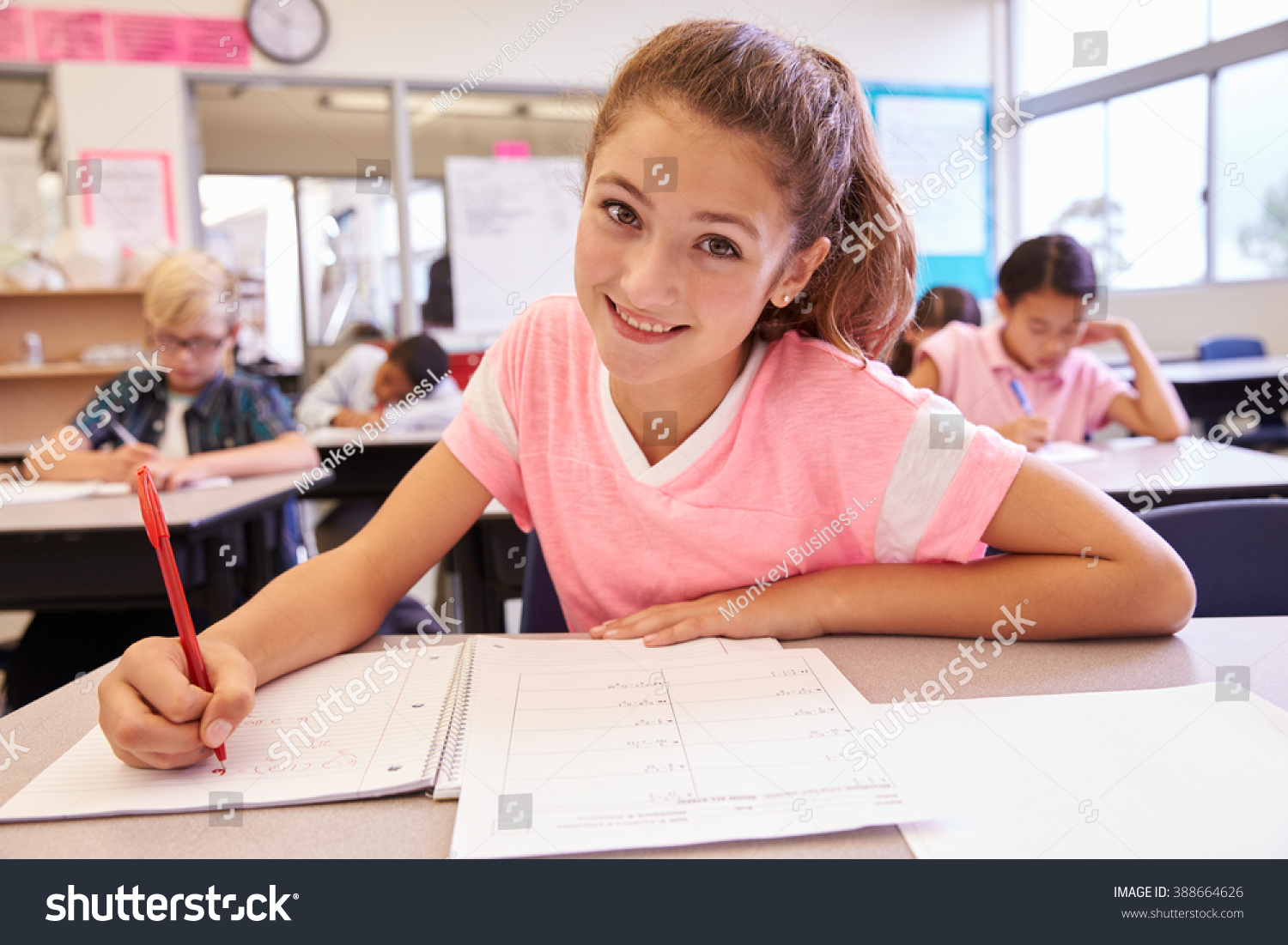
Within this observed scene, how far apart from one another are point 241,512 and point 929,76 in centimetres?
516

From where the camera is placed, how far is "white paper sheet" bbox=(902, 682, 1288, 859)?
500 mm

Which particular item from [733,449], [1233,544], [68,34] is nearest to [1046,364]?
[1233,544]

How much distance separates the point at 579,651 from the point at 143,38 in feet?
16.1

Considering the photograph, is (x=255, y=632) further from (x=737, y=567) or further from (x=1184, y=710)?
(x=1184, y=710)

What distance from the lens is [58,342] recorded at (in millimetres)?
4309

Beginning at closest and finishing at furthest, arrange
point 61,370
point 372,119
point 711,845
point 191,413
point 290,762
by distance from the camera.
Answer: point 711,845 → point 290,762 → point 191,413 → point 61,370 → point 372,119

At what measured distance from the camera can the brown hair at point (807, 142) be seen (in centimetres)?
85

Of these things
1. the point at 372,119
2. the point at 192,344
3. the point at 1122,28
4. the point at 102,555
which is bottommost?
the point at 102,555

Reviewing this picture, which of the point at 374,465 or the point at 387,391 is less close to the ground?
the point at 387,391

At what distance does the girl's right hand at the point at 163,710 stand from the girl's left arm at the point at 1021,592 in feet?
1.17

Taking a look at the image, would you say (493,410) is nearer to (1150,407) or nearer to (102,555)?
(102,555)

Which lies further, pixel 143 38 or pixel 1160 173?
pixel 1160 173

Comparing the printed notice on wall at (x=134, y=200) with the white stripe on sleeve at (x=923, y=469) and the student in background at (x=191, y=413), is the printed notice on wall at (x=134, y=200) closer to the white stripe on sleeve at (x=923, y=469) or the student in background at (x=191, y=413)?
the student in background at (x=191, y=413)

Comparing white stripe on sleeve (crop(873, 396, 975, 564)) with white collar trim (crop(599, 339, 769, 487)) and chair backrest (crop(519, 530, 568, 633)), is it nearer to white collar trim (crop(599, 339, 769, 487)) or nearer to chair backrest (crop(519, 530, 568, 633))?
white collar trim (crop(599, 339, 769, 487))
